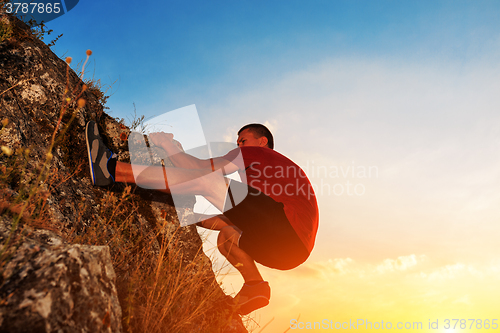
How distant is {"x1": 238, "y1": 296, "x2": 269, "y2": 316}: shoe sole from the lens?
3285mm

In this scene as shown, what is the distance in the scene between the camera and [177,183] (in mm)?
3045

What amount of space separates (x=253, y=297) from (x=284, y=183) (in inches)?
56.1

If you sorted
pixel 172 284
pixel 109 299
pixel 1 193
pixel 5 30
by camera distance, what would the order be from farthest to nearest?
pixel 5 30
pixel 172 284
pixel 1 193
pixel 109 299

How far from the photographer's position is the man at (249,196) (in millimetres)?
3066

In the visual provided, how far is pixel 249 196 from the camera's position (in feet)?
10.3

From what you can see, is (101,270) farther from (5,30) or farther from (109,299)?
(5,30)

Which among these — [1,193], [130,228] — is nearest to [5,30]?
[1,193]

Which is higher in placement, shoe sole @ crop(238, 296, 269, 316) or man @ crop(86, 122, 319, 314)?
man @ crop(86, 122, 319, 314)

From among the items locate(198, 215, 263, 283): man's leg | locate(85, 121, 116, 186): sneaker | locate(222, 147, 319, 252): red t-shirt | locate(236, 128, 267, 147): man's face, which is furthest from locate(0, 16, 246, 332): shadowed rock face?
locate(236, 128, 267, 147): man's face

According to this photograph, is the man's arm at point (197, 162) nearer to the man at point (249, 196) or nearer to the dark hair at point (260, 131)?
the man at point (249, 196)

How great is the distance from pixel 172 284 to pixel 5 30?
375cm

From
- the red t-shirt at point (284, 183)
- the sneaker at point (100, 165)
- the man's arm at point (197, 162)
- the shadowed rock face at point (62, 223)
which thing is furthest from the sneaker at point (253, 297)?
the sneaker at point (100, 165)

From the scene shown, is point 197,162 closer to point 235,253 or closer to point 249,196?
point 249,196

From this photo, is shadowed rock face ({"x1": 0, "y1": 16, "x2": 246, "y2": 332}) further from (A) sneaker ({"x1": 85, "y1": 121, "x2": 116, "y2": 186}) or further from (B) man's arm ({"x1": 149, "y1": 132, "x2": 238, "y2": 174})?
(B) man's arm ({"x1": 149, "y1": 132, "x2": 238, "y2": 174})
